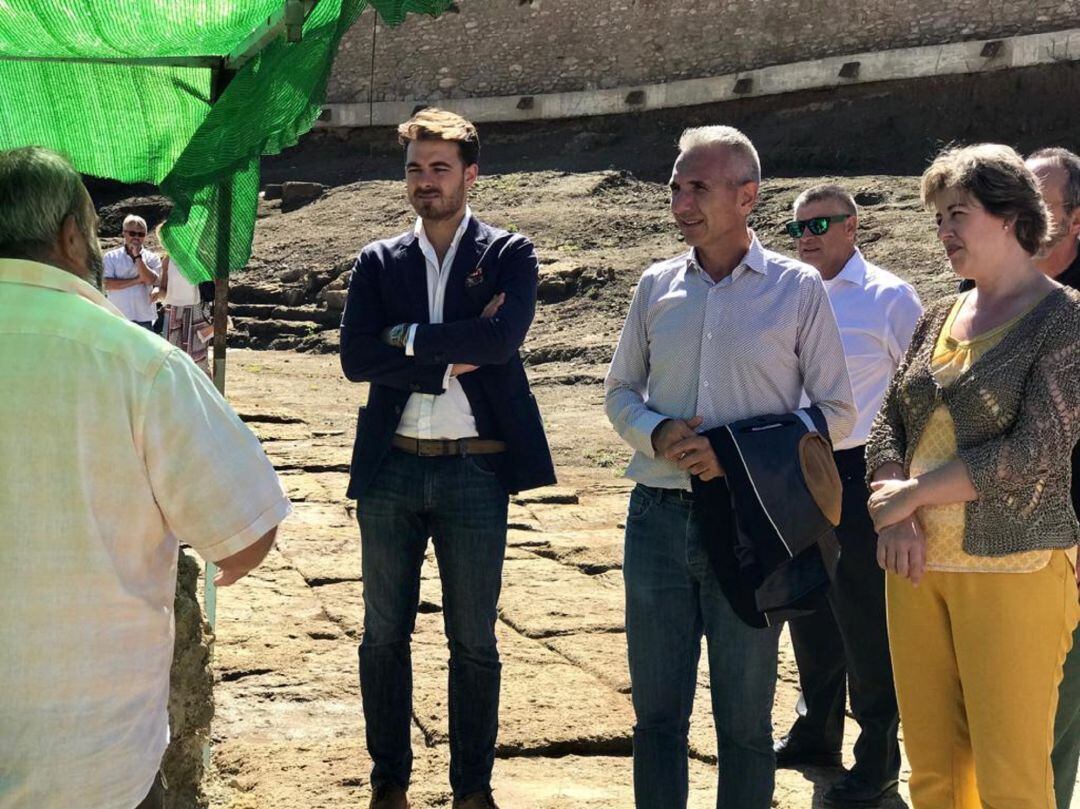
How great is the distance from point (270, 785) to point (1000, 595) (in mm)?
2409

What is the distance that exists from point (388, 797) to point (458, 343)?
4.31 feet

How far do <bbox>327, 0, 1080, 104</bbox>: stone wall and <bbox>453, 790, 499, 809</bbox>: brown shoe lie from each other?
20799mm

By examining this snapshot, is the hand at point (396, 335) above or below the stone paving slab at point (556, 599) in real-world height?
above

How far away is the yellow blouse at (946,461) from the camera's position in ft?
9.91

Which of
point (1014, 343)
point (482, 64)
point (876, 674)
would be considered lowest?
point (876, 674)

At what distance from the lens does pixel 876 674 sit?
422cm

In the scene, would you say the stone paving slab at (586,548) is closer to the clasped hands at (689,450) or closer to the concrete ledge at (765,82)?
the clasped hands at (689,450)

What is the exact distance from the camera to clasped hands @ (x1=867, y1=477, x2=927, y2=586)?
3098mm

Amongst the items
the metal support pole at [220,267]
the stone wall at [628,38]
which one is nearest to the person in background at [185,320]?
the metal support pole at [220,267]

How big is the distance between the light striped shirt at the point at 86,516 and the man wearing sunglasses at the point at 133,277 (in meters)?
9.00

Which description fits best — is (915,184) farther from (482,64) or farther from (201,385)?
(201,385)

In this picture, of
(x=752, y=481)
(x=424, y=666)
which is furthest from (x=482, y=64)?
(x=752, y=481)

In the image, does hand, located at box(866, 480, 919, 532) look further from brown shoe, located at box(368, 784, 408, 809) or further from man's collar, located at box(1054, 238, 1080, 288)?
brown shoe, located at box(368, 784, 408, 809)

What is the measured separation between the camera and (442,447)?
3832 mm
